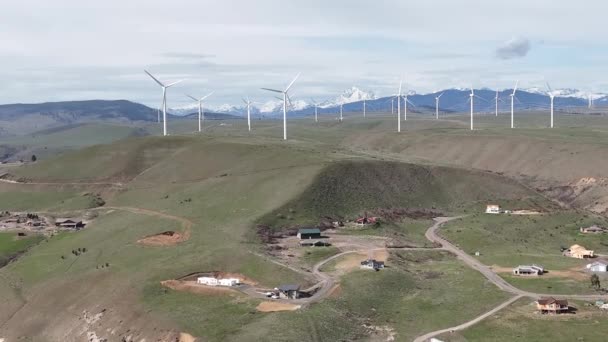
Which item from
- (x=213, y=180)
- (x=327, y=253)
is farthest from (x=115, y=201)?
(x=327, y=253)

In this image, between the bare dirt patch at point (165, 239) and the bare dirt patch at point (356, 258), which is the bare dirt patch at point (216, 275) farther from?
the bare dirt patch at point (165, 239)

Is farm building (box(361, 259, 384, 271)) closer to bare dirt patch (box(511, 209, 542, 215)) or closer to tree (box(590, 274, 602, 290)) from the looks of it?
tree (box(590, 274, 602, 290))

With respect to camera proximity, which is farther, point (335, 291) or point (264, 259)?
point (264, 259)

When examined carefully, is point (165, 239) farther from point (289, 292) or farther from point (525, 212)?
point (525, 212)

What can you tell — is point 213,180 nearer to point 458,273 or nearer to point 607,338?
point 458,273

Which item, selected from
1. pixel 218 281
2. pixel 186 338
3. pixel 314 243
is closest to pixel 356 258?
pixel 314 243


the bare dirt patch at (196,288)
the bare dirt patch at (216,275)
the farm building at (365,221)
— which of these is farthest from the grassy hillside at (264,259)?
the farm building at (365,221)
